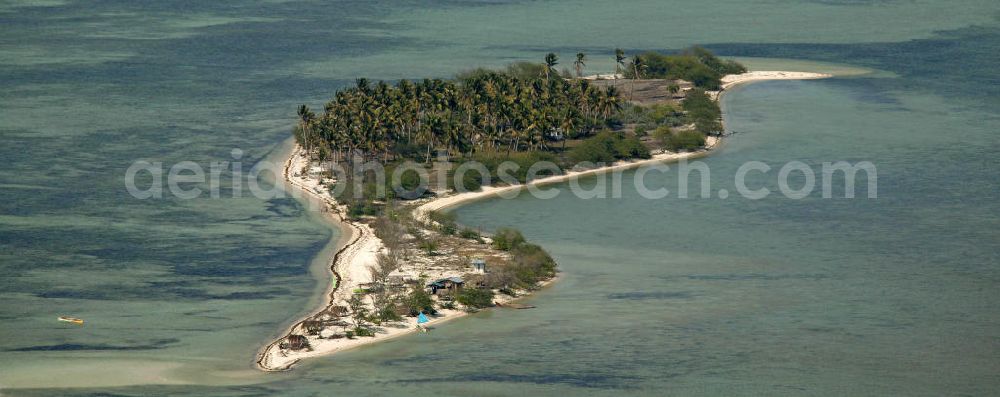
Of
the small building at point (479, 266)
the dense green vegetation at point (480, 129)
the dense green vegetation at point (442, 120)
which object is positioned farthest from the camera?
the dense green vegetation at point (442, 120)

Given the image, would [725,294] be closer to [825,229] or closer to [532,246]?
[532,246]

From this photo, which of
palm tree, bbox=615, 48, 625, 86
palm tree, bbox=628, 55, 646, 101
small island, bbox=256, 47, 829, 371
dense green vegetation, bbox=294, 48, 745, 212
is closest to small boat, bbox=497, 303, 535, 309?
small island, bbox=256, 47, 829, 371

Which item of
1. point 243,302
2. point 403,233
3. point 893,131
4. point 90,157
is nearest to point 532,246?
point 403,233

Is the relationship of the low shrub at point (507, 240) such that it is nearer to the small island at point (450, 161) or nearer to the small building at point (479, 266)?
the small island at point (450, 161)

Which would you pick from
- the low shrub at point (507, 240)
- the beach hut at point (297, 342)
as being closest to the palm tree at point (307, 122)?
the low shrub at point (507, 240)

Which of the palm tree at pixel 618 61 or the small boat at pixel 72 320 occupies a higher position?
the palm tree at pixel 618 61

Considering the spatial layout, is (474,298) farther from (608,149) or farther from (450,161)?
(608,149)

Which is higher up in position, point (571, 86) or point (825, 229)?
point (571, 86)
